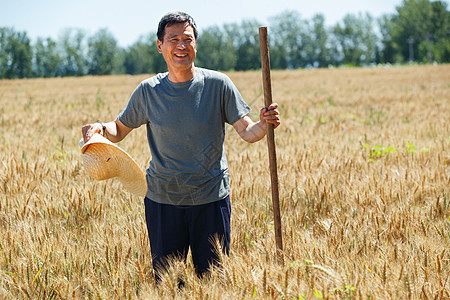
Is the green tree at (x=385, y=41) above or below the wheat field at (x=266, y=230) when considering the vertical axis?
above

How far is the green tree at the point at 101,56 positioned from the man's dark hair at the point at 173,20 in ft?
273

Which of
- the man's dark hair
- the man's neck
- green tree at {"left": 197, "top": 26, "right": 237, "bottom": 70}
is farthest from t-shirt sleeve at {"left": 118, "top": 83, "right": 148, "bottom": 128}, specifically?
green tree at {"left": 197, "top": 26, "right": 237, "bottom": 70}

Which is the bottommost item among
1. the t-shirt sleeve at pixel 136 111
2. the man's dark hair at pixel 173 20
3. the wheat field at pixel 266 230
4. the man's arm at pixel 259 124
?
the wheat field at pixel 266 230

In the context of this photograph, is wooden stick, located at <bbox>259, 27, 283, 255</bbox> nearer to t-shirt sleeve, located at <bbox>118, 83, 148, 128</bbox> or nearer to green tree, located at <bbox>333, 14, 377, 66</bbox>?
t-shirt sleeve, located at <bbox>118, 83, 148, 128</bbox>

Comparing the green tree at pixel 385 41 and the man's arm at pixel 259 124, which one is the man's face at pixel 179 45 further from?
Answer: the green tree at pixel 385 41

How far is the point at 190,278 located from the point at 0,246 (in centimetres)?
153

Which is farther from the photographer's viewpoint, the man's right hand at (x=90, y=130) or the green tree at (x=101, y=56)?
the green tree at (x=101, y=56)

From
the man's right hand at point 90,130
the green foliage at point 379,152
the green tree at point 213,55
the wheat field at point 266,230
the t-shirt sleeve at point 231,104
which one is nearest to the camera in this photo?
the wheat field at point 266,230

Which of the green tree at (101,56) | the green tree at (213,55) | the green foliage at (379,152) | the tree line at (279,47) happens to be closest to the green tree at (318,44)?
the tree line at (279,47)

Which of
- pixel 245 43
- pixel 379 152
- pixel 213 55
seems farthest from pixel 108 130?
pixel 245 43

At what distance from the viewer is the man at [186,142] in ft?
8.30

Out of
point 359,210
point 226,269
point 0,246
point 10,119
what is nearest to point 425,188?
point 359,210

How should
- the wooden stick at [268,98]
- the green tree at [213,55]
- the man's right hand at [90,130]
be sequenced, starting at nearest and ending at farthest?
the wooden stick at [268,98]
the man's right hand at [90,130]
the green tree at [213,55]

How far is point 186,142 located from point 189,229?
542 mm
